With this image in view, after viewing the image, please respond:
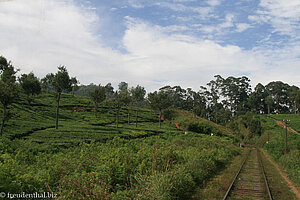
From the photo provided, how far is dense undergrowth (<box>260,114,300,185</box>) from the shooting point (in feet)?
61.1

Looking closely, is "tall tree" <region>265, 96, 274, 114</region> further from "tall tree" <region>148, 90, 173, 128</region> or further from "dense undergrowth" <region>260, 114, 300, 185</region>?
"tall tree" <region>148, 90, 173, 128</region>

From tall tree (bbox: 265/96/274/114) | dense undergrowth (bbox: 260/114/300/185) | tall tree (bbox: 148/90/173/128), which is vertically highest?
tall tree (bbox: 265/96/274/114)

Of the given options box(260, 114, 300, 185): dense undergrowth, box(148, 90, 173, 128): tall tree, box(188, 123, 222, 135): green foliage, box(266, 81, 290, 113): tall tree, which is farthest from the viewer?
box(266, 81, 290, 113): tall tree

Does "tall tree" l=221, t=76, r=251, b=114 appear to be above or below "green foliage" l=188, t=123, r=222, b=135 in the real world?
above

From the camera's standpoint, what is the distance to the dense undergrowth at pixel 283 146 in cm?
1862

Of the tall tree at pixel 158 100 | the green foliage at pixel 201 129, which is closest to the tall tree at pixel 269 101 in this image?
the green foliage at pixel 201 129

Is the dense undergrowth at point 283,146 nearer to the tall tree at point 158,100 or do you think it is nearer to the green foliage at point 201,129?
the green foliage at point 201,129

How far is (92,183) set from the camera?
759cm

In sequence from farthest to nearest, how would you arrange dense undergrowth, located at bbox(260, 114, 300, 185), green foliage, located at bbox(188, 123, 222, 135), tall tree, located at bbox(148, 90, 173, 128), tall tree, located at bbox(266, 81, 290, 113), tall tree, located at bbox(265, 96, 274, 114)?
tall tree, located at bbox(266, 81, 290, 113) < tall tree, located at bbox(265, 96, 274, 114) < green foliage, located at bbox(188, 123, 222, 135) < tall tree, located at bbox(148, 90, 173, 128) < dense undergrowth, located at bbox(260, 114, 300, 185)

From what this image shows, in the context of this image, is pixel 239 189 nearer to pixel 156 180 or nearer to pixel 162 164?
pixel 162 164

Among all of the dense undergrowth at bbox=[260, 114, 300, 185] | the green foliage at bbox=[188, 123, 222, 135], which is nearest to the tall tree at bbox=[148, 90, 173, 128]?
the green foliage at bbox=[188, 123, 222, 135]

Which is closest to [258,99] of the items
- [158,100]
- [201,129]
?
[201,129]

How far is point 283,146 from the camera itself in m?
37.2

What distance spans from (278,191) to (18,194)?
12.8 m
